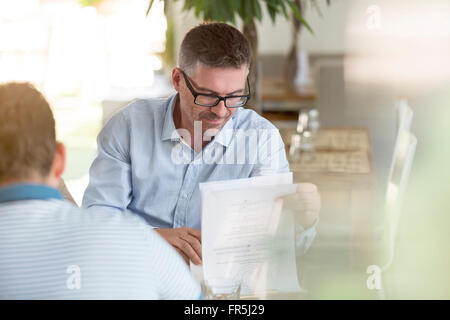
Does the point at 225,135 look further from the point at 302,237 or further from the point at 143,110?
the point at 302,237

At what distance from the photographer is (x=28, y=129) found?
865 mm

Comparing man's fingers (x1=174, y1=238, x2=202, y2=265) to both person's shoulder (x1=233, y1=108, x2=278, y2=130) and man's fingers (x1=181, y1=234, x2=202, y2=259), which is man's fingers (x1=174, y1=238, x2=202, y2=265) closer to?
man's fingers (x1=181, y1=234, x2=202, y2=259)

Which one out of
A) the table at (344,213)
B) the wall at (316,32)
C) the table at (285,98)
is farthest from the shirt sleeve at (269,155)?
the wall at (316,32)

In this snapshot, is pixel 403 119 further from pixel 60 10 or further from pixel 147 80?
pixel 60 10

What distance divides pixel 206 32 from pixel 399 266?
1845 millimetres

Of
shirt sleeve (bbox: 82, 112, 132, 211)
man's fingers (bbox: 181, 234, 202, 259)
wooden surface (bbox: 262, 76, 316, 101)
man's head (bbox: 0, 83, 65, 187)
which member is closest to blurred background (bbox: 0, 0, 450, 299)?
wooden surface (bbox: 262, 76, 316, 101)

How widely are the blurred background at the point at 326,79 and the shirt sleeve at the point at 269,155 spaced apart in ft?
0.80

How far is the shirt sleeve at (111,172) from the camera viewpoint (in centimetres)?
156

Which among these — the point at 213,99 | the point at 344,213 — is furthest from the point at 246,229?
the point at 344,213

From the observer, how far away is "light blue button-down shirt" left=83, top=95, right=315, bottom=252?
1.58 meters

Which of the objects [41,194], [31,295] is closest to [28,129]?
[41,194]

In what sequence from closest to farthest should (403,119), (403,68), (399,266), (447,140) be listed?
(403,119) < (399,266) < (447,140) < (403,68)

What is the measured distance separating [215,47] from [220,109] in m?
0.14

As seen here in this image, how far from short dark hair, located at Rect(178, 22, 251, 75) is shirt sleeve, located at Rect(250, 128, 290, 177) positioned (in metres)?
0.22
